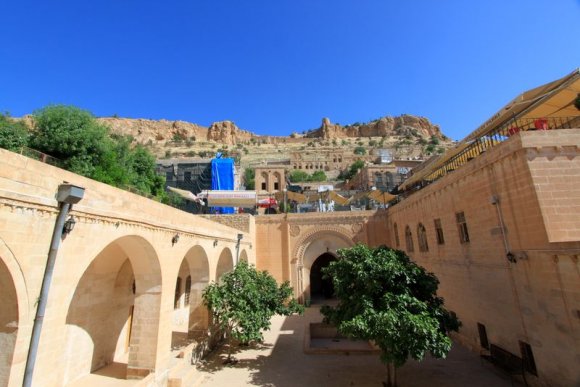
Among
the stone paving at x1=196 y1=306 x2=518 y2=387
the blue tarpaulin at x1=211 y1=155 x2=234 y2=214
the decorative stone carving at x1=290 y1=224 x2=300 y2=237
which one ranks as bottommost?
the stone paving at x1=196 y1=306 x2=518 y2=387

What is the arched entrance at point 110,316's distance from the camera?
698 centimetres

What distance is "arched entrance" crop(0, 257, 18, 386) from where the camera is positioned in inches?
148

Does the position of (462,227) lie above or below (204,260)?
above

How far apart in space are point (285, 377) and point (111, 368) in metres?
4.75

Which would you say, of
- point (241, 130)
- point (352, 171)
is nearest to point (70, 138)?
point (352, 171)

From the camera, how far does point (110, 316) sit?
27.7 feet

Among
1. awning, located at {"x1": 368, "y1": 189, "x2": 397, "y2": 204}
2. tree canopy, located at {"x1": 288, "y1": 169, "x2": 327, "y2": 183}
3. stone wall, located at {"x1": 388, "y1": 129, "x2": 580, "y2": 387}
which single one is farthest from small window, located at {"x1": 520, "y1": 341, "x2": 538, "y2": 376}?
tree canopy, located at {"x1": 288, "y1": 169, "x2": 327, "y2": 183}

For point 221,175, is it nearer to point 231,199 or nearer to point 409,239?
point 231,199

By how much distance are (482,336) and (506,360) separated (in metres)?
1.54

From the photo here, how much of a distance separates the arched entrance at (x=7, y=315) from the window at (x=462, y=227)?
34.9ft

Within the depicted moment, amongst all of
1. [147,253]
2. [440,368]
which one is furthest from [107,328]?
[440,368]

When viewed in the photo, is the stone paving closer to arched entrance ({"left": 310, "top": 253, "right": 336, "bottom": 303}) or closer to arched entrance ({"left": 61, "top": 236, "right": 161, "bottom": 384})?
arched entrance ({"left": 61, "top": 236, "right": 161, "bottom": 384})

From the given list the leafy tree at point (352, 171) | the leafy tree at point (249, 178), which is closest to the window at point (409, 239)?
the leafy tree at point (249, 178)

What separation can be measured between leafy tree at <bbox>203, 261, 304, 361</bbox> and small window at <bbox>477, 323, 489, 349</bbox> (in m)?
5.94
